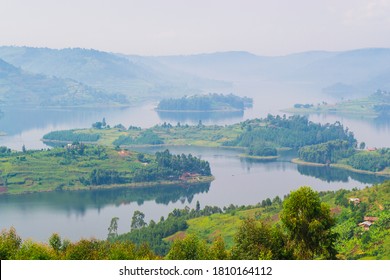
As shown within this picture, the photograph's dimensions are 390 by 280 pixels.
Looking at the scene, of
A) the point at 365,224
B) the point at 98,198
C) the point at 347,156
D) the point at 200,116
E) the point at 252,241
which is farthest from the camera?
the point at 200,116

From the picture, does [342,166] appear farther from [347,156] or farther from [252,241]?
[252,241]

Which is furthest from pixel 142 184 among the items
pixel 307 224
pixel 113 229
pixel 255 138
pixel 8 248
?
pixel 307 224

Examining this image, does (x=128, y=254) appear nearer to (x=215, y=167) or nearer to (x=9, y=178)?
(x=9, y=178)

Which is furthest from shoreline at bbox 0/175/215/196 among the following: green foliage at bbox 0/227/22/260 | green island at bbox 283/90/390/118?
green island at bbox 283/90/390/118

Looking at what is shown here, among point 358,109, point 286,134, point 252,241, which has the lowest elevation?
point 286,134

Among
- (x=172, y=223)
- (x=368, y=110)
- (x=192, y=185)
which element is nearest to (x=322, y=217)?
(x=172, y=223)

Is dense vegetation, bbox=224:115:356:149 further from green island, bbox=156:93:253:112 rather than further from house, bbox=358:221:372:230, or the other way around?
house, bbox=358:221:372:230
